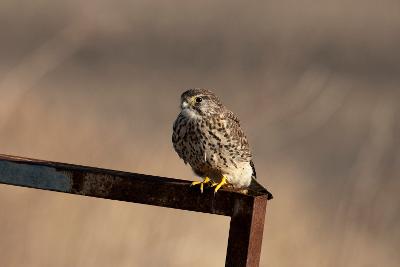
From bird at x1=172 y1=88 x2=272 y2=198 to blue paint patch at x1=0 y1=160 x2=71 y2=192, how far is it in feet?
5.95

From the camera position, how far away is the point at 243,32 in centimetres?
1280

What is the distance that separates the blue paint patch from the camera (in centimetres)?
392

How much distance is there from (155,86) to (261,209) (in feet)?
23.0

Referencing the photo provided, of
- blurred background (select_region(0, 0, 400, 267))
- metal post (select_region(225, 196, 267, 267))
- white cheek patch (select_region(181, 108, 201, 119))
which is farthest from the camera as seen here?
white cheek patch (select_region(181, 108, 201, 119))

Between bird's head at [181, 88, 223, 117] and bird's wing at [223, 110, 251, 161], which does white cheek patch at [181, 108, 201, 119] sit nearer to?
bird's head at [181, 88, 223, 117]

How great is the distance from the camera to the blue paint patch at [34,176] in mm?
3916

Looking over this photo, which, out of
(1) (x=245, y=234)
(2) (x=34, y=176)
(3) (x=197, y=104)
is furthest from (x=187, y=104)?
(1) (x=245, y=234)

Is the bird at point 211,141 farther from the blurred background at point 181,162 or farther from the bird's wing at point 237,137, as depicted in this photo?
the blurred background at point 181,162

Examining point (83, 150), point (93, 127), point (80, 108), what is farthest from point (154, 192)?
point (80, 108)

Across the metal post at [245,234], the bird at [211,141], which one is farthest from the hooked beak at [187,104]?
the metal post at [245,234]

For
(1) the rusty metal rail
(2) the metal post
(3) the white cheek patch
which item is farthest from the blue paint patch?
(3) the white cheek patch

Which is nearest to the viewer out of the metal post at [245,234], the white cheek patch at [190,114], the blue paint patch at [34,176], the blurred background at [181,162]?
the metal post at [245,234]

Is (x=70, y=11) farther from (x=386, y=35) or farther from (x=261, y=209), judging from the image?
(x=261, y=209)

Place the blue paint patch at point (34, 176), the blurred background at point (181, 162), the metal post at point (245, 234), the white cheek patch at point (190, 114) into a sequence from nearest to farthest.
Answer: the metal post at point (245, 234)
the blue paint patch at point (34, 176)
the blurred background at point (181, 162)
the white cheek patch at point (190, 114)
